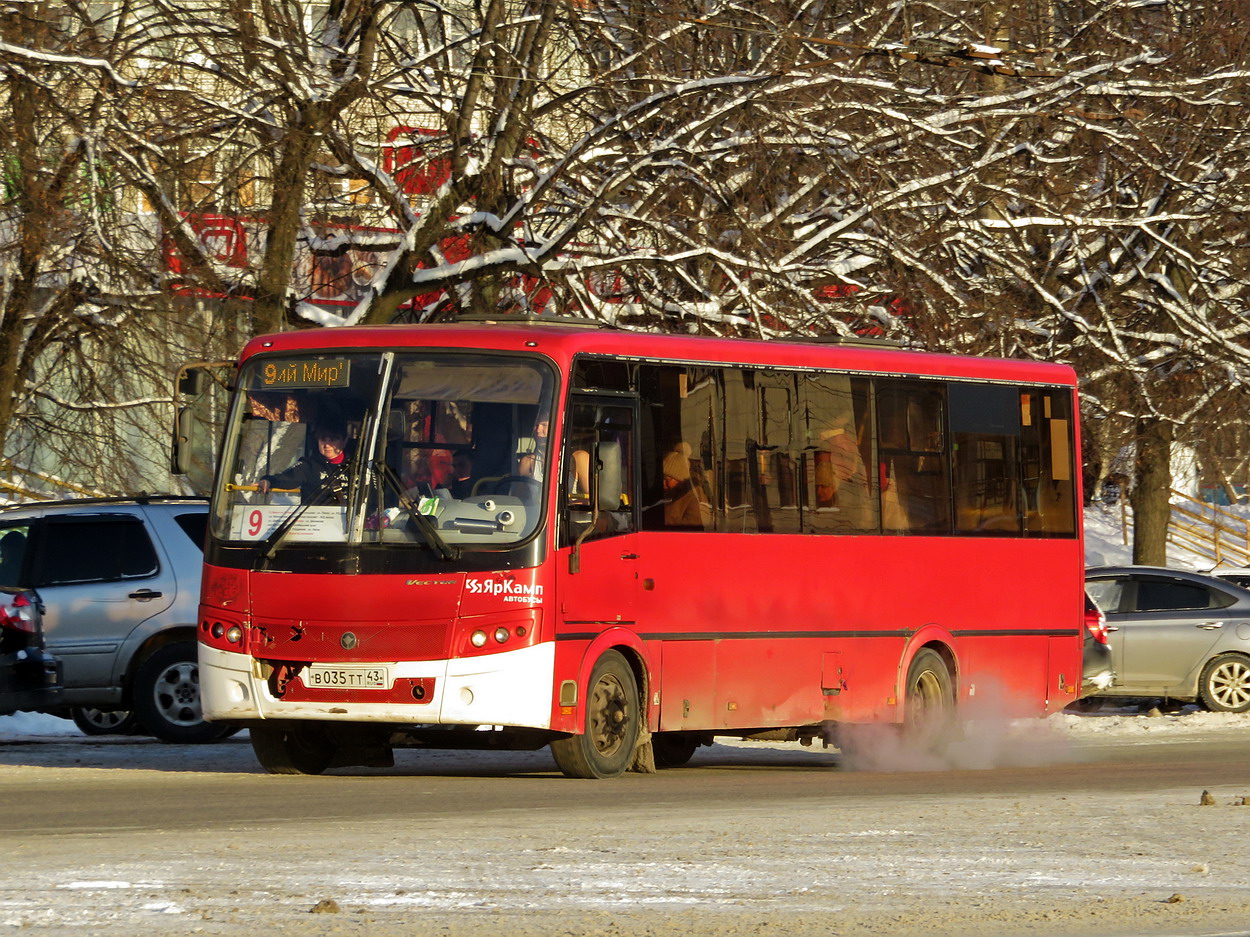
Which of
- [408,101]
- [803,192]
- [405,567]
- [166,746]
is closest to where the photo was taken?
[405,567]

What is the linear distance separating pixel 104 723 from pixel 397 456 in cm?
649

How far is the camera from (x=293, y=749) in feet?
47.8

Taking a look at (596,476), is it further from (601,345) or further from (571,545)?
(601,345)

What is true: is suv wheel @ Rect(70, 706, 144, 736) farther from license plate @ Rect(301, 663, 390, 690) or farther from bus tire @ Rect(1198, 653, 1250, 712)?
bus tire @ Rect(1198, 653, 1250, 712)

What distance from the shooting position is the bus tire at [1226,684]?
73.2ft

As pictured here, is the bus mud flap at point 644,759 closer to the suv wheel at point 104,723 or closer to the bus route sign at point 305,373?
the bus route sign at point 305,373

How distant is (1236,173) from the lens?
26078 millimetres

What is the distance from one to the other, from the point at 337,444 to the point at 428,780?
2.21m

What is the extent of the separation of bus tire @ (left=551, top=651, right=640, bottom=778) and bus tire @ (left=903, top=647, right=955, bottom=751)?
9.89 ft

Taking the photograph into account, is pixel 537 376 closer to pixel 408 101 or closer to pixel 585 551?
pixel 585 551

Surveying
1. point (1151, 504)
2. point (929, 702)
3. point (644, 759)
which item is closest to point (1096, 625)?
point (929, 702)

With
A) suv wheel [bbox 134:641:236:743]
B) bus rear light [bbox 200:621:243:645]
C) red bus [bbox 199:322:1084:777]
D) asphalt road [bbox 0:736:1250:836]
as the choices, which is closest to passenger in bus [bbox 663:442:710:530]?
red bus [bbox 199:322:1084:777]

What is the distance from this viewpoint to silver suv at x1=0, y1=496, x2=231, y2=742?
17.0 meters

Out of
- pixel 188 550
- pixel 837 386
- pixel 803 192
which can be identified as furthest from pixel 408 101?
pixel 837 386
